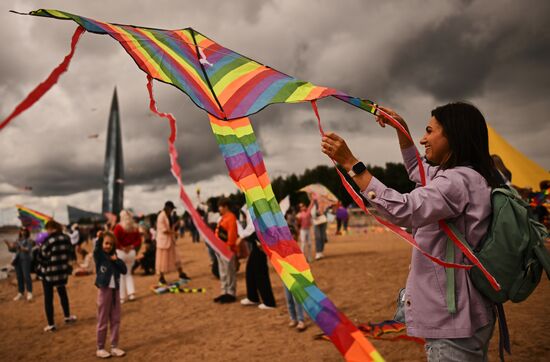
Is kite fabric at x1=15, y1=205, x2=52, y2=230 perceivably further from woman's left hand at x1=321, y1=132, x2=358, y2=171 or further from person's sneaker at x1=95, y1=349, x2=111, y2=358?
woman's left hand at x1=321, y1=132, x2=358, y2=171

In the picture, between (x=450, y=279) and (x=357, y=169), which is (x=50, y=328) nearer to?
A: (x=357, y=169)

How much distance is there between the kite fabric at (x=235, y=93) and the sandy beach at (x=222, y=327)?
11.2ft

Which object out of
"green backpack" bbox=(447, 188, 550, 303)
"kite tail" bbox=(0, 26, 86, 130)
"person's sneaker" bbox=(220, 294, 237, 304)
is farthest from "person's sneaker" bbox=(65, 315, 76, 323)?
"green backpack" bbox=(447, 188, 550, 303)

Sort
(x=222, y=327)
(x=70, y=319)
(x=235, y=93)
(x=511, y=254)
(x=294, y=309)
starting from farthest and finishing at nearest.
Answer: (x=70, y=319), (x=222, y=327), (x=294, y=309), (x=235, y=93), (x=511, y=254)

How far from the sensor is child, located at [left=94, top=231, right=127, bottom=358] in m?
5.37

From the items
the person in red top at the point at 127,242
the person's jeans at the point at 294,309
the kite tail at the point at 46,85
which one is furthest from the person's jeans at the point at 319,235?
the kite tail at the point at 46,85

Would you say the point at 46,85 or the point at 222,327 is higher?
the point at 46,85

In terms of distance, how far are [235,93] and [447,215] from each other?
1.29 meters

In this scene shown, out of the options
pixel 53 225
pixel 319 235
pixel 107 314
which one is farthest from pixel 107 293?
pixel 319 235

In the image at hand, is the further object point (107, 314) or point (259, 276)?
point (259, 276)

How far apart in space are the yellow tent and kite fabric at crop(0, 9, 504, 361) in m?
13.4

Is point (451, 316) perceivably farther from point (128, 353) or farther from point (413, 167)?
point (128, 353)

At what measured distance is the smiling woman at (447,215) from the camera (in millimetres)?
1723

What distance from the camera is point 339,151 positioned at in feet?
6.06
